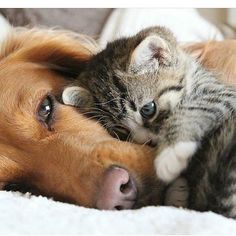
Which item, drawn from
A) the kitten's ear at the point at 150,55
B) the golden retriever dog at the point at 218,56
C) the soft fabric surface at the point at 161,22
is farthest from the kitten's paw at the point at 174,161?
the soft fabric surface at the point at 161,22

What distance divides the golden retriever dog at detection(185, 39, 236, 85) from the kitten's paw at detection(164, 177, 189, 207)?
0.66 meters

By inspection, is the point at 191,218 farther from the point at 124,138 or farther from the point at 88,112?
the point at 88,112

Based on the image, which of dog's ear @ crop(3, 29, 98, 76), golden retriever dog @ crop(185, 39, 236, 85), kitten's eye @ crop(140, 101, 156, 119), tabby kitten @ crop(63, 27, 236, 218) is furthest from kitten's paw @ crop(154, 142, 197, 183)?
dog's ear @ crop(3, 29, 98, 76)

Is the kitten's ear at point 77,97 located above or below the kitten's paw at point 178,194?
below

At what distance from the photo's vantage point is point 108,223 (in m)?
1.05

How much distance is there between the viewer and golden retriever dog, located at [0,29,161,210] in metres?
1.21

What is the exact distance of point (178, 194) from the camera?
1.21 m

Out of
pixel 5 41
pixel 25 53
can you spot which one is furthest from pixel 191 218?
pixel 5 41

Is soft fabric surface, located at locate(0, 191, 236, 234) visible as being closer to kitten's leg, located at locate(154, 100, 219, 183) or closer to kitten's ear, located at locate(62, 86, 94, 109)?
kitten's leg, located at locate(154, 100, 219, 183)

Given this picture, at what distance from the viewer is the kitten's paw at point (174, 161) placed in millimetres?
1197

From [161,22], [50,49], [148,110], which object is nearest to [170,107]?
[148,110]

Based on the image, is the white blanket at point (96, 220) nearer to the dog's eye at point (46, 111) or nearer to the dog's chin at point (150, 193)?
the dog's chin at point (150, 193)

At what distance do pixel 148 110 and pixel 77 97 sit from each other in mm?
250

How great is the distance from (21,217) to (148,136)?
0.45 m
